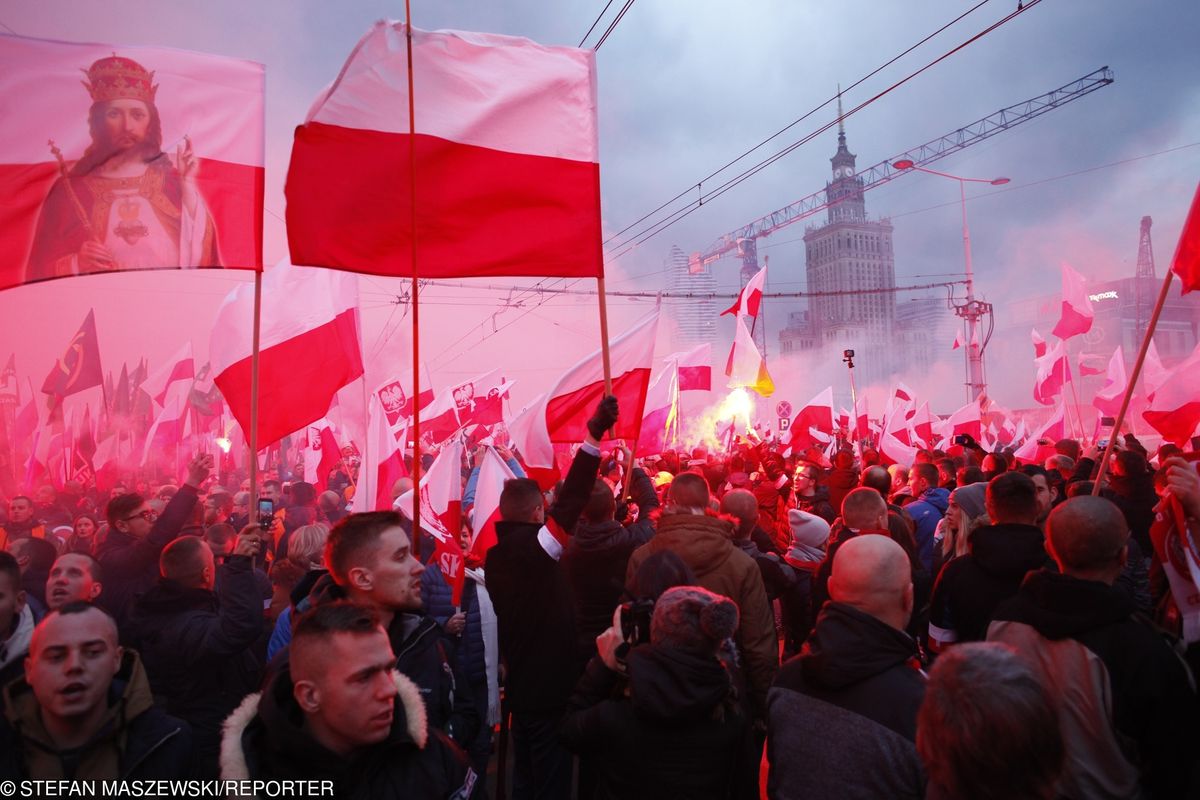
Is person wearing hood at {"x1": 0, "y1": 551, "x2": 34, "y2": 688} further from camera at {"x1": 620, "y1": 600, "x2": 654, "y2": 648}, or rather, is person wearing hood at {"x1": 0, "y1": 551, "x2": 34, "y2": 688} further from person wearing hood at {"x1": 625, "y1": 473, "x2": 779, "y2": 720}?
person wearing hood at {"x1": 625, "y1": 473, "x2": 779, "y2": 720}

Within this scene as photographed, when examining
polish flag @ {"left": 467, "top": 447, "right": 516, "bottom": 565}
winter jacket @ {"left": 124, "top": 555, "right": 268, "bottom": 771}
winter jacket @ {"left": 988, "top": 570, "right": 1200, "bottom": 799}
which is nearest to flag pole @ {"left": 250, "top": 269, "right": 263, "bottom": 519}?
winter jacket @ {"left": 124, "top": 555, "right": 268, "bottom": 771}

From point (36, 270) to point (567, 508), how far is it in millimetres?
3248

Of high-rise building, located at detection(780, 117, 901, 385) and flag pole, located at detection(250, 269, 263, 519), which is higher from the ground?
high-rise building, located at detection(780, 117, 901, 385)

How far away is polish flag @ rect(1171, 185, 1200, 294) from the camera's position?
188 inches

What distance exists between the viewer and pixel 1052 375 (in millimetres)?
15164

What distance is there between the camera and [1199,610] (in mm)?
3236

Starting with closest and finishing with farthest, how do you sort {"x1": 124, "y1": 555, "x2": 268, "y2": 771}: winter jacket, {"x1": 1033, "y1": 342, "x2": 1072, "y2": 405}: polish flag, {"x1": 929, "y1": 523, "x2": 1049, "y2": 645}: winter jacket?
{"x1": 124, "y1": 555, "x2": 268, "y2": 771}: winter jacket < {"x1": 929, "y1": 523, "x2": 1049, "y2": 645}: winter jacket < {"x1": 1033, "y1": 342, "x2": 1072, "y2": 405}: polish flag

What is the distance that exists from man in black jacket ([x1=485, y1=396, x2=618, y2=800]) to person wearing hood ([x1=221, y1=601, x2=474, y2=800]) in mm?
1971

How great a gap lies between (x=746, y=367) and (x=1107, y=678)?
11.1m

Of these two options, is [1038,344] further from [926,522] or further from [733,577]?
[733,577]

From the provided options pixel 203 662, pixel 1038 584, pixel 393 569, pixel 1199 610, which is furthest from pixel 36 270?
pixel 1199 610

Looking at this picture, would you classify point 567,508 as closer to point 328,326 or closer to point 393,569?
point 393,569

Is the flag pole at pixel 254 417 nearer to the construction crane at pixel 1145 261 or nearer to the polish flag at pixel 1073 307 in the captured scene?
the polish flag at pixel 1073 307

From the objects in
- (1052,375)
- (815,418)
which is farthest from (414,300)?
(1052,375)
